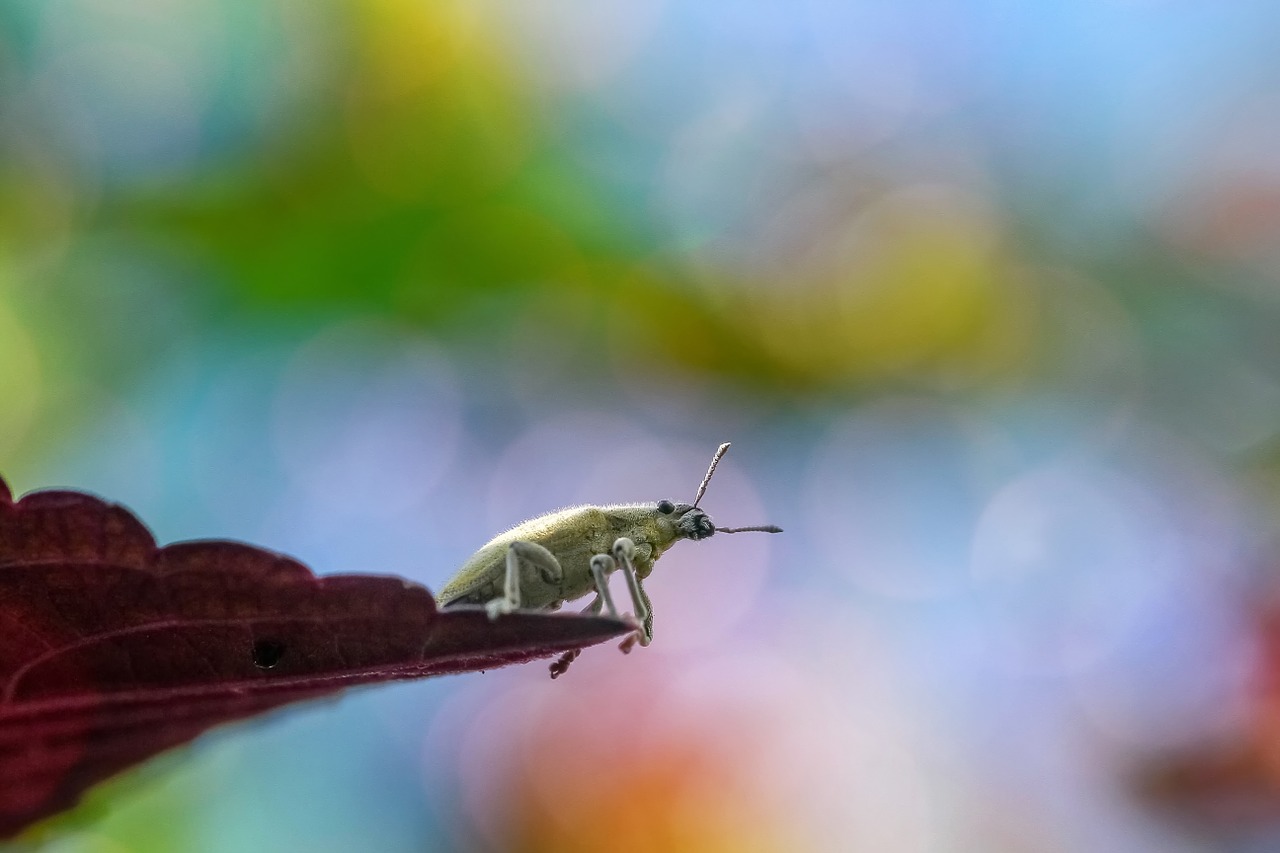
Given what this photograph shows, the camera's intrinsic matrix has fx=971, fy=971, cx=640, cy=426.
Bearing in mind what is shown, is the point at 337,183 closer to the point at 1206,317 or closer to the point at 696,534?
the point at 696,534

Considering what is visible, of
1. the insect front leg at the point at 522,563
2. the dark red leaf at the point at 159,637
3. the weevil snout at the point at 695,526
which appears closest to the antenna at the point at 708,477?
the weevil snout at the point at 695,526

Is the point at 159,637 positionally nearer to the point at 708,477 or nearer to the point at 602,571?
the point at 602,571

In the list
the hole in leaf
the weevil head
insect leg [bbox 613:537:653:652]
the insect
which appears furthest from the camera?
the weevil head

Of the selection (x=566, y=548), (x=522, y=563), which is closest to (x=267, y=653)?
(x=522, y=563)

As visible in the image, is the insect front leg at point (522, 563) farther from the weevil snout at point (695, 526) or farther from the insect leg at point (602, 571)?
the weevil snout at point (695, 526)

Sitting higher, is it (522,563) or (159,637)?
(522,563)

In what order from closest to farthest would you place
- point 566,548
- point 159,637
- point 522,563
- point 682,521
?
point 159,637 < point 522,563 < point 566,548 < point 682,521

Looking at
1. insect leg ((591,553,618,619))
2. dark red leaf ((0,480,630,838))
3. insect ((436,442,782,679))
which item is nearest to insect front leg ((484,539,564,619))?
insect ((436,442,782,679))

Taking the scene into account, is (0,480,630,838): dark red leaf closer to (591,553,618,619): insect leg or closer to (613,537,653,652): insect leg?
(591,553,618,619): insect leg
